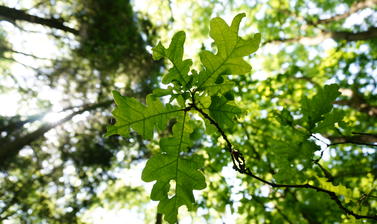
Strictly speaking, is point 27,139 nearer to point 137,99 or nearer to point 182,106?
point 137,99

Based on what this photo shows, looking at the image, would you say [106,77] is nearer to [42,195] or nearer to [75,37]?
[75,37]

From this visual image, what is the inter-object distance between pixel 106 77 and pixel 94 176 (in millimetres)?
4152

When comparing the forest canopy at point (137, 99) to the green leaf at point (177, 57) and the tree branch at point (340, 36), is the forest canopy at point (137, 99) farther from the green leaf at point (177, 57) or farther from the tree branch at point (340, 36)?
the green leaf at point (177, 57)

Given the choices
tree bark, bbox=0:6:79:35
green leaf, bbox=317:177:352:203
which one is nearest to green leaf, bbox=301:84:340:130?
green leaf, bbox=317:177:352:203

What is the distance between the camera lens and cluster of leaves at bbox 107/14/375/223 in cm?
154

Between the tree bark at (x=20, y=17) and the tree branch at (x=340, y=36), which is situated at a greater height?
the tree bark at (x=20, y=17)

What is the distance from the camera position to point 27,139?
9.19 m

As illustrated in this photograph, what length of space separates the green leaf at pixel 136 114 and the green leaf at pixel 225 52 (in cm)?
31

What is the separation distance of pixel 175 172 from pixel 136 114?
0.47 meters

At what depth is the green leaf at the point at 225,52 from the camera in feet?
4.97

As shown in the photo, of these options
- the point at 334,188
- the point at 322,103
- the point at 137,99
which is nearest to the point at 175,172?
the point at 322,103

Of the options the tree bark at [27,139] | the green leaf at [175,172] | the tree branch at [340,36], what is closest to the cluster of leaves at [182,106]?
the green leaf at [175,172]

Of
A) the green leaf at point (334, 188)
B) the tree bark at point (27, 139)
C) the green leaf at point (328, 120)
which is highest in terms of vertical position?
the tree bark at point (27, 139)

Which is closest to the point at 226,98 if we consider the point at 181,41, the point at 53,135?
the point at 181,41
